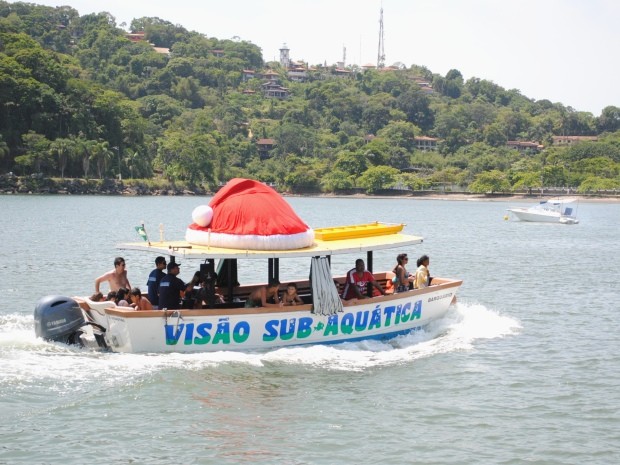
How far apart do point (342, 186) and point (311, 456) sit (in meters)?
141

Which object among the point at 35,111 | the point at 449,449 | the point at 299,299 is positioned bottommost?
the point at 449,449

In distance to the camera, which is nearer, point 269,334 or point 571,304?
point 269,334

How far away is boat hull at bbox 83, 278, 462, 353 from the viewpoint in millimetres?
16922

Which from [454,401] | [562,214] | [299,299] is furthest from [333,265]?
[562,214]

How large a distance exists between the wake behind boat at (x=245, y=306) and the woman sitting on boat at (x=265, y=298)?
0.26 metres

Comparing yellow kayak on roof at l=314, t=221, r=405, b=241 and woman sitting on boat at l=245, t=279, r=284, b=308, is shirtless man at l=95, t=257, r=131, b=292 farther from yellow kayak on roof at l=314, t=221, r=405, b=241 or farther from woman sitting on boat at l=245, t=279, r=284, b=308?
yellow kayak on roof at l=314, t=221, r=405, b=241

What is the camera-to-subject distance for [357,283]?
63.7 ft

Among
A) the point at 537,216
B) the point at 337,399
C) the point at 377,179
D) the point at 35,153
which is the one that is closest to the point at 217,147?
the point at 377,179

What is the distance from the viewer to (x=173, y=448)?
44.4 ft

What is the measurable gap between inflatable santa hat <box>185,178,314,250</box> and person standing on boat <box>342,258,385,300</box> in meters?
1.13

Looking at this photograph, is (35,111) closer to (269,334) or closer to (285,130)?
(285,130)

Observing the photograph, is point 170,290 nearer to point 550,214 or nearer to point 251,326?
point 251,326

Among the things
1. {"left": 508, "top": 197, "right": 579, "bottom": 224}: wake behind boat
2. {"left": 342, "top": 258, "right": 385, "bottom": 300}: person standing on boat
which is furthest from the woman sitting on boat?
{"left": 508, "top": 197, "right": 579, "bottom": 224}: wake behind boat

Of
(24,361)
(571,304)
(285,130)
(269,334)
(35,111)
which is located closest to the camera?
(24,361)
